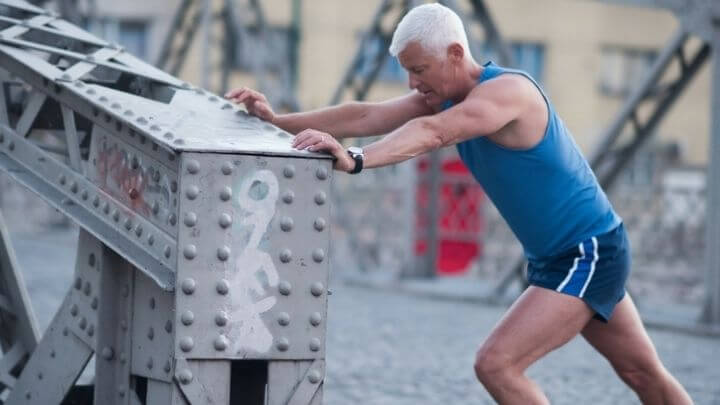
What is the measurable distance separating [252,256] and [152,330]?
0.53 metres

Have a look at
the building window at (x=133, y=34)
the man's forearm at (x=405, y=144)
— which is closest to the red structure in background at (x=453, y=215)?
the man's forearm at (x=405, y=144)

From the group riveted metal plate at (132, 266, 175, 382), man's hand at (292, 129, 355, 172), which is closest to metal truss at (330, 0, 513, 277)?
riveted metal plate at (132, 266, 175, 382)

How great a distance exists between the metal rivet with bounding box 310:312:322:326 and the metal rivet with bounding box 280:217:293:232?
0.28 m


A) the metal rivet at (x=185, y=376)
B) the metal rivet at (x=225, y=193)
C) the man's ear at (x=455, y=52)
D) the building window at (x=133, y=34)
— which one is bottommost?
the building window at (x=133, y=34)

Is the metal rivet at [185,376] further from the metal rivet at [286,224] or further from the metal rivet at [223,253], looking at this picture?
the metal rivet at [286,224]

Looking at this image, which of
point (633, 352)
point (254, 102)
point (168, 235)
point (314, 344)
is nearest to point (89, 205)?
point (168, 235)

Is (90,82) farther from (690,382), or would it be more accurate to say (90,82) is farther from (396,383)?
(690,382)

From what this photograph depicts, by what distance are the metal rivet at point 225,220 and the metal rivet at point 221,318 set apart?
0.84 feet

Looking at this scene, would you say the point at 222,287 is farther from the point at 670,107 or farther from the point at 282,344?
the point at 670,107

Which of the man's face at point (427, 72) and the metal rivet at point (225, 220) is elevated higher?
the man's face at point (427, 72)

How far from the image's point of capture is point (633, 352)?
17.2ft

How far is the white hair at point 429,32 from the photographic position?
4797 millimetres

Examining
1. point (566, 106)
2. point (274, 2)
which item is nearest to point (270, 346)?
point (274, 2)

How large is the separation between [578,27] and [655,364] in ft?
113
